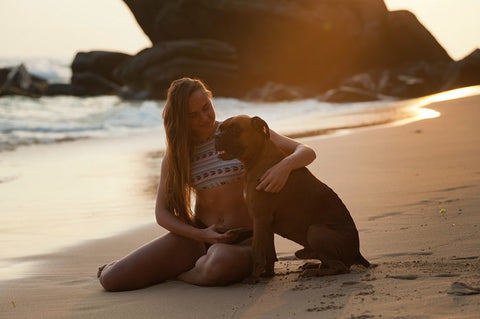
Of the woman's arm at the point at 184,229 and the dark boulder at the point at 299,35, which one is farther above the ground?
the dark boulder at the point at 299,35

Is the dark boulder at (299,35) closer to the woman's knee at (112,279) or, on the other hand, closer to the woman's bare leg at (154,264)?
Answer: the woman's bare leg at (154,264)

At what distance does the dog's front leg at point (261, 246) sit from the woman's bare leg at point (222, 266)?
0.38 feet

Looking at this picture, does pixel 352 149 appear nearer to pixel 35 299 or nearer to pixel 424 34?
pixel 35 299

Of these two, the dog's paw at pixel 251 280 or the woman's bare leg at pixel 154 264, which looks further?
the woman's bare leg at pixel 154 264

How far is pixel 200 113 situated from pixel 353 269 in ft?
4.86

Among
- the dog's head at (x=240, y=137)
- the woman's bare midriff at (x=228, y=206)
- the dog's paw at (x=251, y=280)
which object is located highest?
the dog's head at (x=240, y=137)

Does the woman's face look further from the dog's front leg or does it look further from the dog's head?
the dog's front leg

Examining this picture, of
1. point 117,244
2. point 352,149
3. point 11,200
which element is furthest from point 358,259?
point 352,149

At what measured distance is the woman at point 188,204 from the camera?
179 inches

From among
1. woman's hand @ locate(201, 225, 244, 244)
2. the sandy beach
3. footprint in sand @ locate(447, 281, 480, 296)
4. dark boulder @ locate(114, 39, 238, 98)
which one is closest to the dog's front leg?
the sandy beach

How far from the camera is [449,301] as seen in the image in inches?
128

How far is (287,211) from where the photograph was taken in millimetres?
4301

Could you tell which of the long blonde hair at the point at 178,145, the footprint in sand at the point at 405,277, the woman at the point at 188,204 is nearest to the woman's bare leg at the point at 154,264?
the woman at the point at 188,204

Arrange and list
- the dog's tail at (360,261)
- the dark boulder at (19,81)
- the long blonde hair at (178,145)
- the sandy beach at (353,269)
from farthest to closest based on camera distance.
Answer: the dark boulder at (19,81) < the long blonde hair at (178,145) < the dog's tail at (360,261) < the sandy beach at (353,269)
